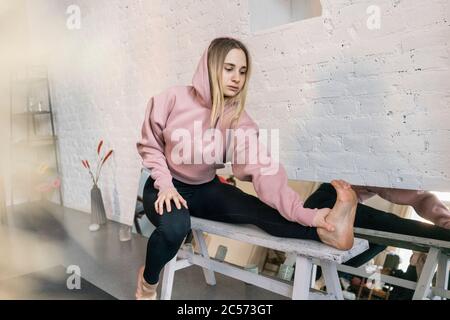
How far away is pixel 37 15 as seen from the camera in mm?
1251

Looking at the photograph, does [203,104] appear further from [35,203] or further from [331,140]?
[35,203]

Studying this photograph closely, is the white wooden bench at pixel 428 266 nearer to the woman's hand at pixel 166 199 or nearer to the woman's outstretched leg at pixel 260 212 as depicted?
the woman's outstretched leg at pixel 260 212

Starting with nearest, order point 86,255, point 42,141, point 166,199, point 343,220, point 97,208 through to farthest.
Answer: point 343,220 → point 166,199 → point 86,255 → point 97,208 → point 42,141

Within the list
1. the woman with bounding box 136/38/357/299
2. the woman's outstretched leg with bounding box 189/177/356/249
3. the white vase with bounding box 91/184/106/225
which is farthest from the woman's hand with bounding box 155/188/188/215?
the white vase with bounding box 91/184/106/225

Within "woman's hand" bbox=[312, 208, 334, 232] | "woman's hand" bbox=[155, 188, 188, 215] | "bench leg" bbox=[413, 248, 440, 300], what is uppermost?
"woman's hand" bbox=[155, 188, 188, 215]

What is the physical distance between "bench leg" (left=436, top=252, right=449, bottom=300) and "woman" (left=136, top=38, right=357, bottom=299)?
0.33 m

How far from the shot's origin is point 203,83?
2.62ft

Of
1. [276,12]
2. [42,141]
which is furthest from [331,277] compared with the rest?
[42,141]

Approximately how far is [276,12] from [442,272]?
0.80 m

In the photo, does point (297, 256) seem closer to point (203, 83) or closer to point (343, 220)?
point (343, 220)

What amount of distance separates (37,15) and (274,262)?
1137 mm

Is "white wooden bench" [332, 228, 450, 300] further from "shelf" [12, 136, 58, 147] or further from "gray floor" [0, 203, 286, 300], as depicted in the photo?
"shelf" [12, 136, 58, 147]

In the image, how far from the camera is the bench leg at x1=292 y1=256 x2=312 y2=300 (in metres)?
0.69
